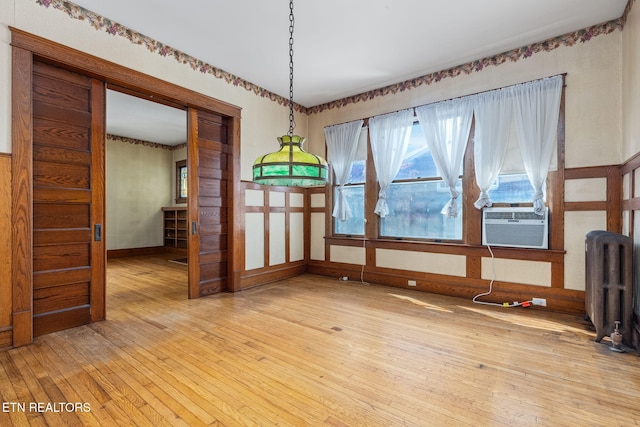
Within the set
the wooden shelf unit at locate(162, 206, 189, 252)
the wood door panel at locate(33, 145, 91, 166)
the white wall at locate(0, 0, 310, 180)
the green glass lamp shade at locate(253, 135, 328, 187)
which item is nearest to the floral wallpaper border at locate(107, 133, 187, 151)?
the wooden shelf unit at locate(162, 206, 189, 252)

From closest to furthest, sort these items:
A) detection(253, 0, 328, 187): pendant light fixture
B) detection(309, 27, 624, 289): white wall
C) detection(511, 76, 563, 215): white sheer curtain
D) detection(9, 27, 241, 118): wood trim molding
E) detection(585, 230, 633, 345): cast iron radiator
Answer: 1. detection(253, 0, 328, 187): pendant light fixture
2. detection(585, 230, 633, 345): cast iron radiator
3. detection(9, 27, 241, 118): wood trim molding
4. detection(309, 27, 624, 289): white wall
5. detection(511, 76, 563, 215): white sheer curtain

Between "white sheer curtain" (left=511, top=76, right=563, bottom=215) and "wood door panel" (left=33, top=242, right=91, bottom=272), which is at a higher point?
"white sheer curtain" (left=511, top=76, right=563, bottom=215)

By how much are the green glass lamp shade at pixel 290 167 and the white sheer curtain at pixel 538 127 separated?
284 cm

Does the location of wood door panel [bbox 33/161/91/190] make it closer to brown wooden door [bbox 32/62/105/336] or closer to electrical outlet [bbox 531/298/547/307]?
brown wooden door [bbox 32/62/105/336]

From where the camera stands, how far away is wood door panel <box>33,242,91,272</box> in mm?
2785

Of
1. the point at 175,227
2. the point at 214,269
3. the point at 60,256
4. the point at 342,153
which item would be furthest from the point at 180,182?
the point at 60,256

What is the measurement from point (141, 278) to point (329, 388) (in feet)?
14.8

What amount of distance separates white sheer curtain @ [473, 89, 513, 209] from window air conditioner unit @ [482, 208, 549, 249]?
19 cm

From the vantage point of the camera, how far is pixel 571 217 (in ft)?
11.2

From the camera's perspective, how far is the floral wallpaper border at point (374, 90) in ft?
9.73

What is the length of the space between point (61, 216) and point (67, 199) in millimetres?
170

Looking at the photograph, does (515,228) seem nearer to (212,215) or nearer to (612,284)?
(612,284)

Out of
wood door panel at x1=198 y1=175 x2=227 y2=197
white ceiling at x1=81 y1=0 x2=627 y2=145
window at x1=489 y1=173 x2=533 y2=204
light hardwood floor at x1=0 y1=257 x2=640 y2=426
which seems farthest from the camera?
wood door panel at x1=198 y1=175 x2=227 y2=197

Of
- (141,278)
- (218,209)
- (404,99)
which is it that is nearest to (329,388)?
(218,209)
